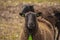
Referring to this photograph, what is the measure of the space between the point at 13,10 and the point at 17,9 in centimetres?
32

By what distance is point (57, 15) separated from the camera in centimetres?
1345

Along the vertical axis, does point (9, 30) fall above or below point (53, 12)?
below

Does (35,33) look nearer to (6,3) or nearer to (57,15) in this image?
(57,15)

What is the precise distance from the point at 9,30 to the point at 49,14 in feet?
10.3

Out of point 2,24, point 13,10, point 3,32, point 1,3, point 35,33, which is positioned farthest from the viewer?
point 1,3

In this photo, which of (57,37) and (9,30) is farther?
(9,30)

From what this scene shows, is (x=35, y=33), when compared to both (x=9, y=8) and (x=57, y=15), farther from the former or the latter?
(x=9, y=8)

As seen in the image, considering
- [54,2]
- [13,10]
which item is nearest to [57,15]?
[13,10]

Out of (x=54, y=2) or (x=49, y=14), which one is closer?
(x=49, y=14)

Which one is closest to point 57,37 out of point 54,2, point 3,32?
point 3,32

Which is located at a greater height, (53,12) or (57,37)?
(53,12)

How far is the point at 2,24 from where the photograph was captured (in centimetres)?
1681

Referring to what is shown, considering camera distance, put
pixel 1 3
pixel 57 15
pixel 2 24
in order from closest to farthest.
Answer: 1. pixel 57 15
2. pixel 2 24
3. pixel 1 3

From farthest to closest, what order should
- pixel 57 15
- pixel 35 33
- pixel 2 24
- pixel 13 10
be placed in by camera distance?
pixel 13 10, pixel 2 24, pixel 57 15, pixel 35 33
